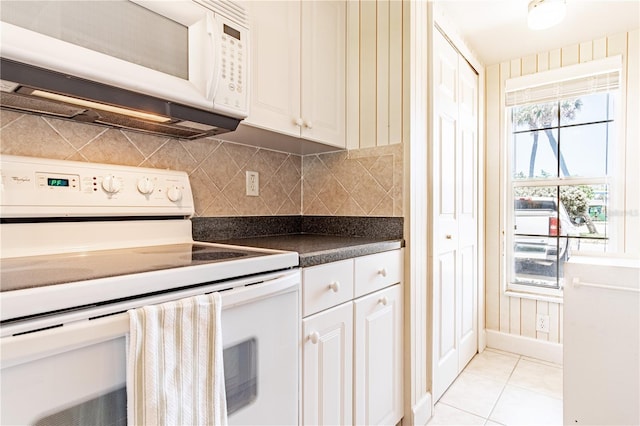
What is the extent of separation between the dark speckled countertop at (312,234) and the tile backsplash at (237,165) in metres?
0.04

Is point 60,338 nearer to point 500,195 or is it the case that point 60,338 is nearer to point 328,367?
point 328,367

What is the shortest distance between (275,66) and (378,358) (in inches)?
51.7

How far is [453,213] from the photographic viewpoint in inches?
82.0

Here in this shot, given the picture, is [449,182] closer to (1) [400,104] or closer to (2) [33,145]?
(1) [400,104]

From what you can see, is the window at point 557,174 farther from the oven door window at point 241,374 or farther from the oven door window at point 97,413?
the oven door window at point 97,413

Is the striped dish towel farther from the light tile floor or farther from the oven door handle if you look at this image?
the light tile floor

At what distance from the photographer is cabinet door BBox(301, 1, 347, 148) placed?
156cm

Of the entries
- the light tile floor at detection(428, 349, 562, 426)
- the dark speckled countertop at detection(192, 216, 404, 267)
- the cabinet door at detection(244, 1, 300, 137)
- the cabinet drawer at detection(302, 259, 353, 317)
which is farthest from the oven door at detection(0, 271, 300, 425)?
the light tile floor at detection(428, 349, 562, 426)

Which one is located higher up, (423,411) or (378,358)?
(378,358)

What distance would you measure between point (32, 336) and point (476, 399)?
2.13m

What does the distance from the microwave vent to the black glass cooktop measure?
82 centimetres

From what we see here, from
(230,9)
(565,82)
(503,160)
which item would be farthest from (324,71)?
(565,82)

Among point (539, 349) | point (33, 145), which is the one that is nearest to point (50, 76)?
point (33, 145)

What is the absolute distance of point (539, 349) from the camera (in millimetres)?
2467
